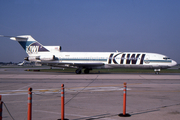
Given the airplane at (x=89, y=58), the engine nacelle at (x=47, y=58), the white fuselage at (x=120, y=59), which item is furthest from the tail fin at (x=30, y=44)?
the white fuselage at (x=120, y=59)

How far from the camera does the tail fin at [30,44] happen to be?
1198 inches

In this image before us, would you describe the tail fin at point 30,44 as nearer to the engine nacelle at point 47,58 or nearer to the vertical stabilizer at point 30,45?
the vertical stabilizer at point 30,45

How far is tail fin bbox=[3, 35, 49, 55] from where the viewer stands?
99.8 feet

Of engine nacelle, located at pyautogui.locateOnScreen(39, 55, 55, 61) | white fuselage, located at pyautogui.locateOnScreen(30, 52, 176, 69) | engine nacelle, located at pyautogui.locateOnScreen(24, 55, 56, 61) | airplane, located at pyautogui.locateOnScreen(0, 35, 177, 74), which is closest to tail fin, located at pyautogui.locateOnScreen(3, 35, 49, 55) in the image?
airplane, located at pyautogui.locateOnScreen(0, 35, 177, 74)

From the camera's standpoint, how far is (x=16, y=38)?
30203mm

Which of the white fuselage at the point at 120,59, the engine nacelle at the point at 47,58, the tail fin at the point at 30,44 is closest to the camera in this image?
the white fuselage at the point at 120,59

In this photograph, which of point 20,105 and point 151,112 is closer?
point 151,112

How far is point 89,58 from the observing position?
96.1 ft

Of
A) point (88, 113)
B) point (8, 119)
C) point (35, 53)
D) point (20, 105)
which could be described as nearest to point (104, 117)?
point (88, 113)

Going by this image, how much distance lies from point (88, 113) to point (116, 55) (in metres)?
22.6

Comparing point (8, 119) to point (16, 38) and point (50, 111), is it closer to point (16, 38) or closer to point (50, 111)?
point (50, 111)

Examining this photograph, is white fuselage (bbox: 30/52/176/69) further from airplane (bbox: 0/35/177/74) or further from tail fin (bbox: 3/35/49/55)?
tail fin (bbox: 3/35/49/55)

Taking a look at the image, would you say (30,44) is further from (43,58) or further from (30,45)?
(43,58)

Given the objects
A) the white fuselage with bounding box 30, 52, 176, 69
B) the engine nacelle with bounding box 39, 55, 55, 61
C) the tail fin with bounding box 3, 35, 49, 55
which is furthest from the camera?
the tail fin with bounding box 3, 35, 49, 55
